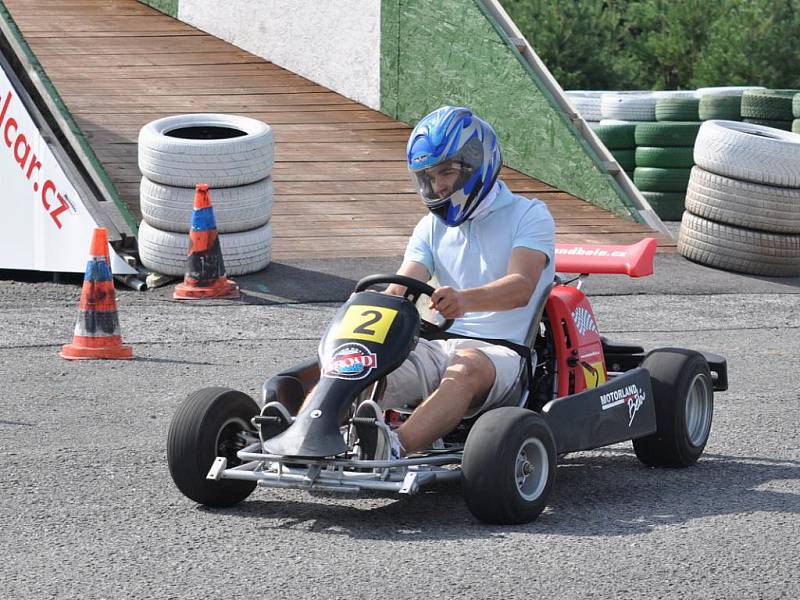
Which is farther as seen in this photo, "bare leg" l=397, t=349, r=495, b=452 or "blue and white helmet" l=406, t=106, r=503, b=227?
"blue and white helmet" l=406, t=106, r=503, b=227

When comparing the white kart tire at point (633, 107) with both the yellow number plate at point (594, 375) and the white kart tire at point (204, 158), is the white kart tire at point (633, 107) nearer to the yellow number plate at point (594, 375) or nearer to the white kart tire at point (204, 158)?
the white kart tire at point (204, 158)

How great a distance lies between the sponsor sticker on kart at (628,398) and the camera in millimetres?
5406

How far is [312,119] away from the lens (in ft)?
42.1

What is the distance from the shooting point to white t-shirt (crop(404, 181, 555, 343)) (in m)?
5.43

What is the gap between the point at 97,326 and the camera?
24.9 feet

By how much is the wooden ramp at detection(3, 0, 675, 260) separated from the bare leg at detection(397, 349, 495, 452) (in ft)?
16.0

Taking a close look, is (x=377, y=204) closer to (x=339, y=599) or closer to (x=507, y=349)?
(x=507, y=349)

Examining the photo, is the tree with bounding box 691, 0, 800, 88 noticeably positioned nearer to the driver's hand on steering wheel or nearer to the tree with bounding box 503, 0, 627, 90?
the tree with bounding box 503, 0, 627, 90

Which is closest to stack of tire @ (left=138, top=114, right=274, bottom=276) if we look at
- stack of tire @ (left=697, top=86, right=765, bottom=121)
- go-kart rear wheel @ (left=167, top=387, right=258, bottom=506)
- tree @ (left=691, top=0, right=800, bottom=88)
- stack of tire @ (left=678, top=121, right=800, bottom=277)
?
stack of tire @ (left=678, top=121, right=800, bottom=277)

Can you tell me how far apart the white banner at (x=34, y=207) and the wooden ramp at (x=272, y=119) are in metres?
1.00

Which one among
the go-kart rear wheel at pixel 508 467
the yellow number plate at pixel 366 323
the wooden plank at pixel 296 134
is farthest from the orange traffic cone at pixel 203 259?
the go-kart rear wheel at pixel 508 467

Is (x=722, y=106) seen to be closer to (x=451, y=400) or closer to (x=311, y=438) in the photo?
(x=451, y=400)

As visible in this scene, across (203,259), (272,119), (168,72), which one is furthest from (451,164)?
(168,72)

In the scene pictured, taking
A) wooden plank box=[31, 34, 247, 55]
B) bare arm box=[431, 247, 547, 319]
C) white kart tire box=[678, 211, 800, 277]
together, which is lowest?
white kart tire box=[678, 211, 800, 277]
